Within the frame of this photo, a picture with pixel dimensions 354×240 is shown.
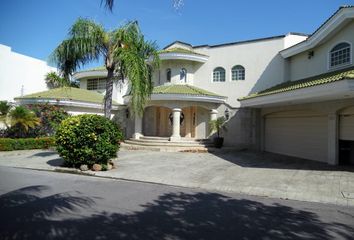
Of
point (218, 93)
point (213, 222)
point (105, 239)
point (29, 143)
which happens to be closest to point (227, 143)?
point (218, 93)

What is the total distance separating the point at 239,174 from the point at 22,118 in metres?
14.0

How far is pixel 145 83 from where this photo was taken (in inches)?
480

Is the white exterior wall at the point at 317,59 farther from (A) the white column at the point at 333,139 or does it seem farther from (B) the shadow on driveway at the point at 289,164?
(B) the shadow on driveway at the point at 289,164

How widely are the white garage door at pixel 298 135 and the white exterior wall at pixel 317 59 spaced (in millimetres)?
3191

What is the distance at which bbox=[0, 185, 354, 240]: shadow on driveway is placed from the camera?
16.8ft

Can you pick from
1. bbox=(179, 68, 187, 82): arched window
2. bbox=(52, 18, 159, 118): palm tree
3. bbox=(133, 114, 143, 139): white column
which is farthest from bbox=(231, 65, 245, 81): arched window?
bbox=(52, 18, 159, 118): palm tree

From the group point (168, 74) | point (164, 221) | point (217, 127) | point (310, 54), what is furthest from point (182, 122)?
point (164, 221)

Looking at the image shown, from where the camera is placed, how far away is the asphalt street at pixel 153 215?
5.20 metres

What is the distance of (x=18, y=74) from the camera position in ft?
Answer: 95.7

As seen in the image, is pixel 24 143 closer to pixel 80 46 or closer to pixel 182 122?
pixel 80 46

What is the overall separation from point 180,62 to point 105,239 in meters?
19.2

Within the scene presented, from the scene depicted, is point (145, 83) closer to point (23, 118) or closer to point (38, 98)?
point (23, 118)

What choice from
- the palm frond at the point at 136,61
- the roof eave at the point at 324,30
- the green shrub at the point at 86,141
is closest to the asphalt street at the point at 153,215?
the green shrub at the point at 86,141

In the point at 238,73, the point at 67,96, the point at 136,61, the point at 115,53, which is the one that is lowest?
the point at 67,96
